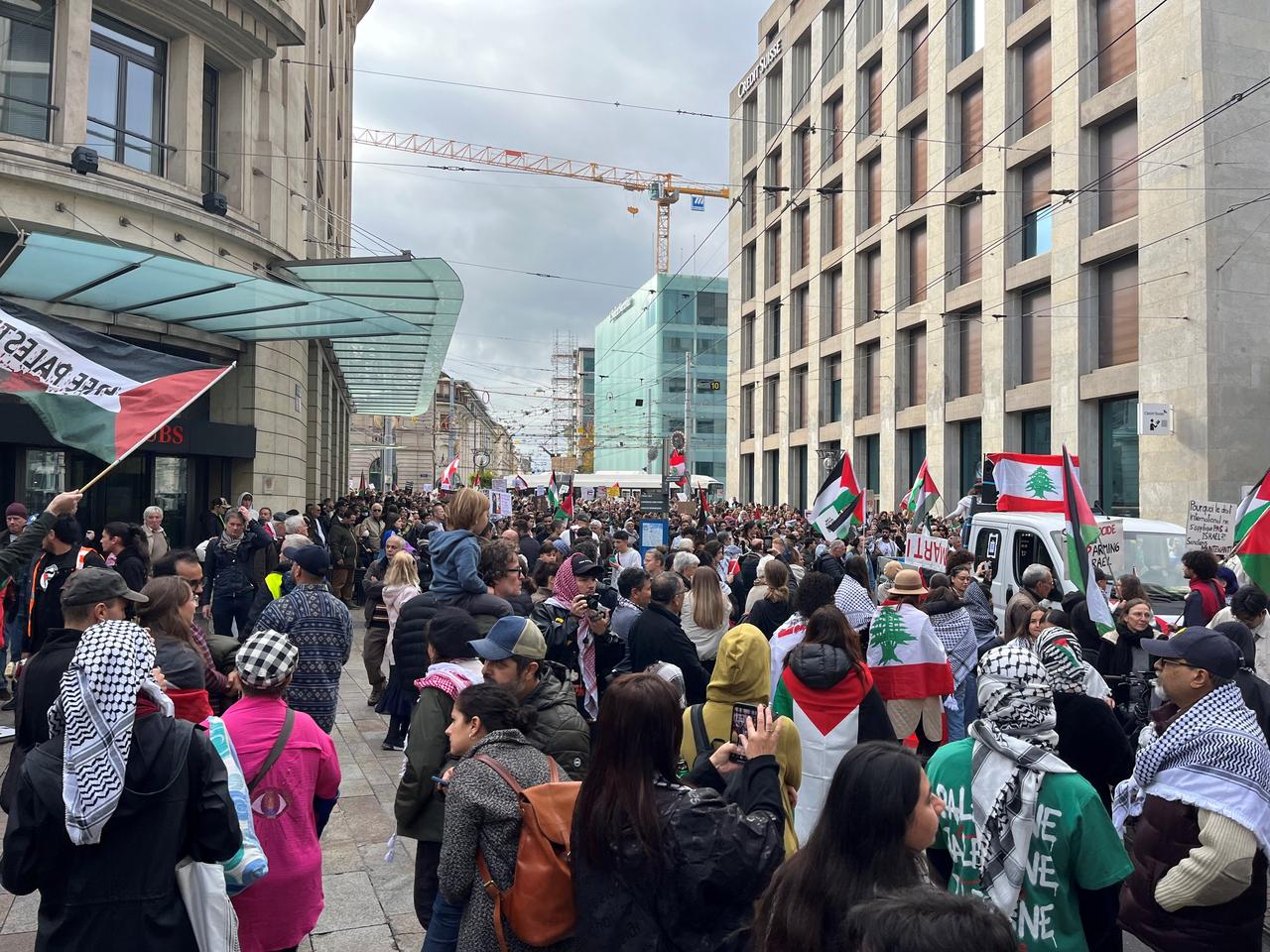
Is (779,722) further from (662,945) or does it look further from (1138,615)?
(1138,615)

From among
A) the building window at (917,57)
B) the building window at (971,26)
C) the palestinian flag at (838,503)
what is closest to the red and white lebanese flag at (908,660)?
the palestinian flag at (838,503)

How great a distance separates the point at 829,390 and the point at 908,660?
3698 cm

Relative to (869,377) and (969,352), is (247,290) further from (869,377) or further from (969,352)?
(869,377)

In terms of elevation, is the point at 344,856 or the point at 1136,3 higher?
the point at 1136,3

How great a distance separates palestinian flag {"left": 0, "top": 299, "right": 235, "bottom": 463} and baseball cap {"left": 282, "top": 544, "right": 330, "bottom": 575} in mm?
1138

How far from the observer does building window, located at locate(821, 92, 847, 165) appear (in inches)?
1613

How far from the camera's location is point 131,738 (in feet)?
9.46

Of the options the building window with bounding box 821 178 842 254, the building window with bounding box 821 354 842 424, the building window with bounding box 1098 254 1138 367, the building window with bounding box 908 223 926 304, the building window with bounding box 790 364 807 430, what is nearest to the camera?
the building window with bounding box 1098 254 1138 367

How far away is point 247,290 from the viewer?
13.5 metres

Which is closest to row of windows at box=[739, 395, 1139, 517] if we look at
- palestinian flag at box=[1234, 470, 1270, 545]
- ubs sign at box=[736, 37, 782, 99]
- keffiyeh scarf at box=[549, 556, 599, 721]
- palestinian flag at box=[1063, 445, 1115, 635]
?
palestinian flag at box=[1234, 470, 1270, 545]

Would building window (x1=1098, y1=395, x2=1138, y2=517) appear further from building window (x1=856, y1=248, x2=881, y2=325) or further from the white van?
the white van

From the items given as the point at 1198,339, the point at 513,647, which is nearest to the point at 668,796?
the point at 513,647

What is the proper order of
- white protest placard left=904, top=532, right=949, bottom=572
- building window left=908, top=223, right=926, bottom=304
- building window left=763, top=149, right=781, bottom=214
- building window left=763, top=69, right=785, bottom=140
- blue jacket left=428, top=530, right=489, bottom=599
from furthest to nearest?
building window left=763, top=69, right=785, bottom=140, building window left=763, top=149, right=781, bottom=214, building window left=908, top=223, right=926, bottom=304, white protest placard left=904, top=532, right=949, bottom=572, blue jacket left=428, top=530, right=489, bottom=599

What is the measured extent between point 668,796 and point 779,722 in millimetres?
667
